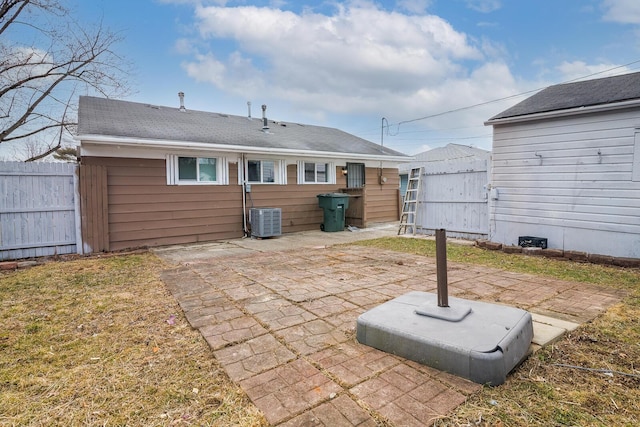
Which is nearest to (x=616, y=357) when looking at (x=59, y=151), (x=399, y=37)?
(x=399, y=37)

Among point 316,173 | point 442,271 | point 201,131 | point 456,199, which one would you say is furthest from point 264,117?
point 442,271

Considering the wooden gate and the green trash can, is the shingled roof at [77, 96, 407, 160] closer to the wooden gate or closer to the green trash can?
the green trash can

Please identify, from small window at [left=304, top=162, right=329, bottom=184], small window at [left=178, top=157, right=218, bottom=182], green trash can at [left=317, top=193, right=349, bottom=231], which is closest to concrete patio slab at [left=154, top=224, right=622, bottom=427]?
small window at [left=178, top=157, right=218, bottom=182]

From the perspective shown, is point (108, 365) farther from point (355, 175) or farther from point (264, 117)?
point (264, 117)

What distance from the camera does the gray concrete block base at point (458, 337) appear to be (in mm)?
1928

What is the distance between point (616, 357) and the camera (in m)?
2.24

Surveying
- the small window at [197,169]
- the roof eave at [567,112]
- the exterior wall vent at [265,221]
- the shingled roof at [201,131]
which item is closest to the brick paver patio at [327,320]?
the exterior wall vent at [265,221]

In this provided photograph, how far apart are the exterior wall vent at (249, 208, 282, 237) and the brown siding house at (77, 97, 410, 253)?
15.2 inches

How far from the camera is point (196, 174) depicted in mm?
8141

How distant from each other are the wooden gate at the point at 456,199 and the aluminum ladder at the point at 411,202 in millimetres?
137

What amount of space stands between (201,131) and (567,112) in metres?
8.20

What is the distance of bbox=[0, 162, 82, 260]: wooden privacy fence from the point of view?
5.97 m

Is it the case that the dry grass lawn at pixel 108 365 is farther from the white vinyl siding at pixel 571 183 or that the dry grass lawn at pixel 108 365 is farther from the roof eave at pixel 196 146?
the white vinyl siding at pixel 571 183

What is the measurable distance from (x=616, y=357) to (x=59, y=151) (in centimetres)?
1584
